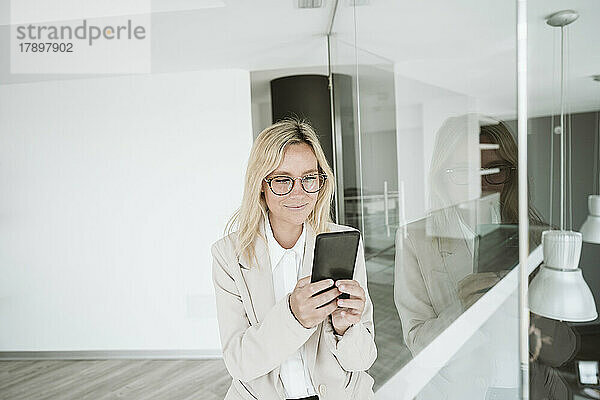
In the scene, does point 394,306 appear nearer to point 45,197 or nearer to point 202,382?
point 202,382

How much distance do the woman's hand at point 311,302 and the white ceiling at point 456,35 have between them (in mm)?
460

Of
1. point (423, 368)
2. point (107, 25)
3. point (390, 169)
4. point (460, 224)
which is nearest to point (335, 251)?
point (460, 224)

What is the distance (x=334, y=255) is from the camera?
103 cm

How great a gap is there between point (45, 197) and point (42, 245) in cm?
34

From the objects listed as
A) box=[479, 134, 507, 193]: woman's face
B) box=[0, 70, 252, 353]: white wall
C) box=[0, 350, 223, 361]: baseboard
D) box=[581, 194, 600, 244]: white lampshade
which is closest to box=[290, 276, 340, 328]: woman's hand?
box=[479, 134, 507, 193]: woman's face

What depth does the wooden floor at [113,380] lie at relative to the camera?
2947mm

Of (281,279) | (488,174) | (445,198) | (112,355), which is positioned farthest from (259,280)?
(112,355)

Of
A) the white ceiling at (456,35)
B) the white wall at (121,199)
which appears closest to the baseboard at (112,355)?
the white wall at (121,199)

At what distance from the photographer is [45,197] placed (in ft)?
11.3

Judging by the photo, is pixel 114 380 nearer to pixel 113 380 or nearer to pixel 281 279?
pixel 113 380

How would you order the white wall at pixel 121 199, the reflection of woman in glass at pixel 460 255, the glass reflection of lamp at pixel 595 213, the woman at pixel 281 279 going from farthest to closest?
the white wall at pixel 121 199 → the woman at pixel 281 279 → the reflection of woman in glass at pixel 460 255 → the glass reflection of lamp at pixel 595 213

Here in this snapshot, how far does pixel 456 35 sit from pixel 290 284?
0.70 m

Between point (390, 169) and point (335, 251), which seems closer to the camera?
point (335, 251)

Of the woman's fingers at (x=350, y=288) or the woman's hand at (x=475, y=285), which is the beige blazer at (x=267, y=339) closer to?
the woman's fingers at (x=350, y=288)
